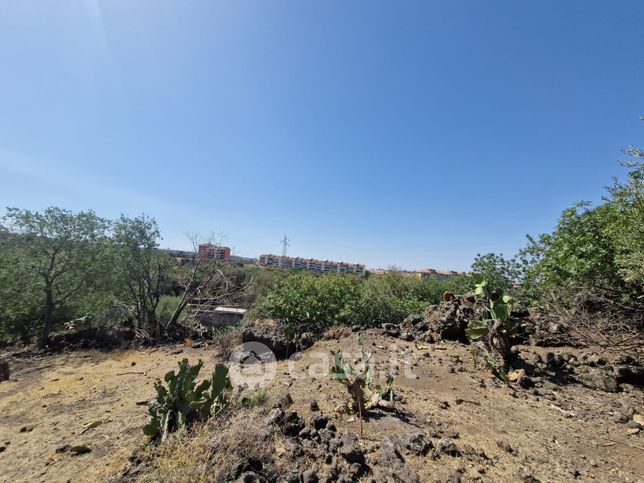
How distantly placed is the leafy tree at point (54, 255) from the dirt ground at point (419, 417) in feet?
10.5

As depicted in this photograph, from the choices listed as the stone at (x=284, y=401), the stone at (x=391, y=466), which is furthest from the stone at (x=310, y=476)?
the stone at (x=284, y=401)

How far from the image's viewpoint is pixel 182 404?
2.91 m

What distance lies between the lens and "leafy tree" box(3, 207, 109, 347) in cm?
758

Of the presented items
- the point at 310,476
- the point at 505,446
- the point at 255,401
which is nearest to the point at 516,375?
the point at 505,446

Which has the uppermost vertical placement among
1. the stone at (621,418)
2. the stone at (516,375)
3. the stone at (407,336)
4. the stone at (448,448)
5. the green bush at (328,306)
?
the green bush at (328,306)

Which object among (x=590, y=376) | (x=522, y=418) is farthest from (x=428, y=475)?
(x=590, y=376)

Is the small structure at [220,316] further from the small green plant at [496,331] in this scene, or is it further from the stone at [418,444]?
the stone at [418,444]

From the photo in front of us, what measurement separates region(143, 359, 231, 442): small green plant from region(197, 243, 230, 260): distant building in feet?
23.4

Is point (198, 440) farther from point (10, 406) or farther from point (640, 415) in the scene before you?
point (640, 415)

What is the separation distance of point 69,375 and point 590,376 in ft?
31.3

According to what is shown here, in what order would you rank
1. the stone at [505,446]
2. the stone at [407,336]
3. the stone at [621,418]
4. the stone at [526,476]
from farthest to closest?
the stone at [407,336] < the stone at [621,418] < the stone at [505,446] < the stone at [526,476]

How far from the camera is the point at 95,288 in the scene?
27.9ft

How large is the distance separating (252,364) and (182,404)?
2.94m

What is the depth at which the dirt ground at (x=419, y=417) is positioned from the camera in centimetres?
245
